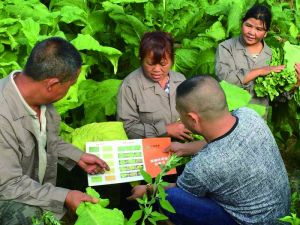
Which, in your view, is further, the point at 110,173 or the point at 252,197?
the point at 110,173

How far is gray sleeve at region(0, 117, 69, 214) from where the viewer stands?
112 inches

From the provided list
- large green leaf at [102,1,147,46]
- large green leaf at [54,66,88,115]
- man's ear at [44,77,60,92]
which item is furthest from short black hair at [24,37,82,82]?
large green leaf at [102,1,147,46]

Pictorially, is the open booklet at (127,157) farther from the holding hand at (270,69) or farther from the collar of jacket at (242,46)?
the collar of jacket at (242,46)

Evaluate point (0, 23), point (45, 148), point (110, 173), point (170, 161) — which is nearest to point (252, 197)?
point (170, 161)

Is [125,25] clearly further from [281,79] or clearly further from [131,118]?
[281,79]

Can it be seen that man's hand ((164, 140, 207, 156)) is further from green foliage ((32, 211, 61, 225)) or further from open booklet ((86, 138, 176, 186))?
green foliage ((32, 211, 61, 225))

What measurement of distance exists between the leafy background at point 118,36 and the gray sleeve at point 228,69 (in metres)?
0.41

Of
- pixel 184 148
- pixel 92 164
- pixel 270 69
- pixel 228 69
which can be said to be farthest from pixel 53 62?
pixel 270 69

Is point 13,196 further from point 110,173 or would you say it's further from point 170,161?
point 170,161

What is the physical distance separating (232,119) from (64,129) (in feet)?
5.63

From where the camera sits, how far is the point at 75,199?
2828 mm

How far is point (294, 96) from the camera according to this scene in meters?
4.37

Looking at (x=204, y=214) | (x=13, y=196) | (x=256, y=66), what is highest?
(x=256, y=66)

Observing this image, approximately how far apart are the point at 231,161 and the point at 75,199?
0.92 m
